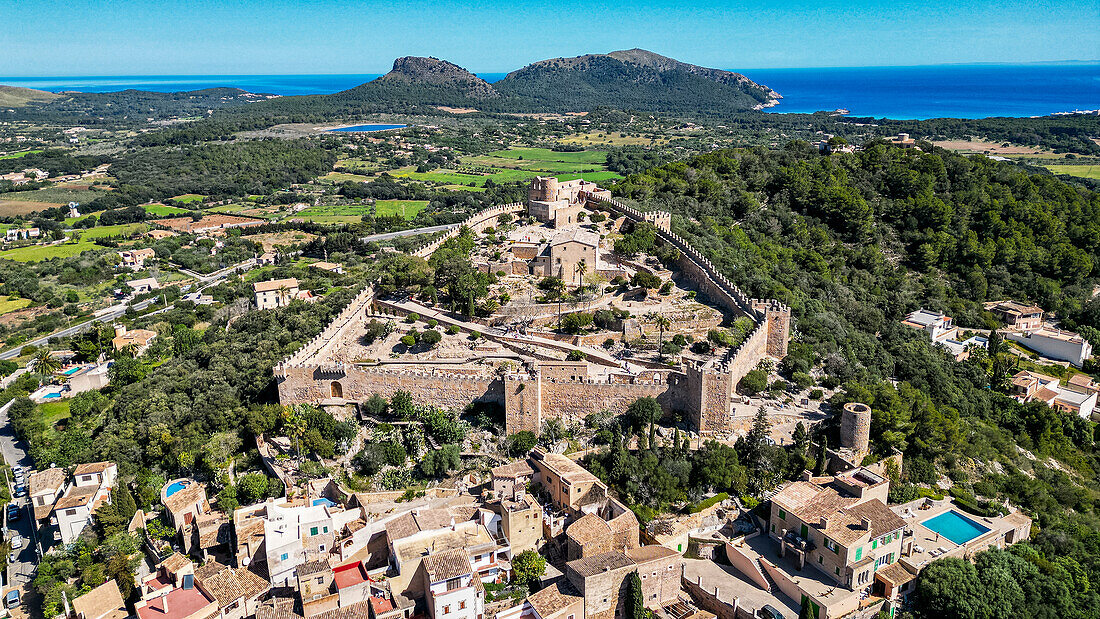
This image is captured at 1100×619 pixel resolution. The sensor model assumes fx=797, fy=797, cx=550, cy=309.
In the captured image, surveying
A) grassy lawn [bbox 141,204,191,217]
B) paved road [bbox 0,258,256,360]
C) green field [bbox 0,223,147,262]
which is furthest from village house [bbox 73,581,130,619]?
grassy lawn [bbox 141,204,191,217]

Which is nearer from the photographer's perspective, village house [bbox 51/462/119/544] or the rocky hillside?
village house [bbox 51/462/119/544]

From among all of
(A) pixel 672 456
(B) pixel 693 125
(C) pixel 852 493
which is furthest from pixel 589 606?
(B) pixel 693 125

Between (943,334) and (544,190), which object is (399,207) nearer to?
(544,190)

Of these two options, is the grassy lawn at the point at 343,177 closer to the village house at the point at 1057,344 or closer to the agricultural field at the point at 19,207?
the agricultural field at the point at 19,207

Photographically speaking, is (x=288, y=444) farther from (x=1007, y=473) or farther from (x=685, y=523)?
(x=1007, y=473)

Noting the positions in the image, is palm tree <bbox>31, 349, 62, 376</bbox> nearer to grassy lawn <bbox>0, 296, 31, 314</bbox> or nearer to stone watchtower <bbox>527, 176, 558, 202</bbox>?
grassy lawn <bbox>0, 296, 31, 314</bbox>

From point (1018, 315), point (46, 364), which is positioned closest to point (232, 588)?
point (46, 364)
